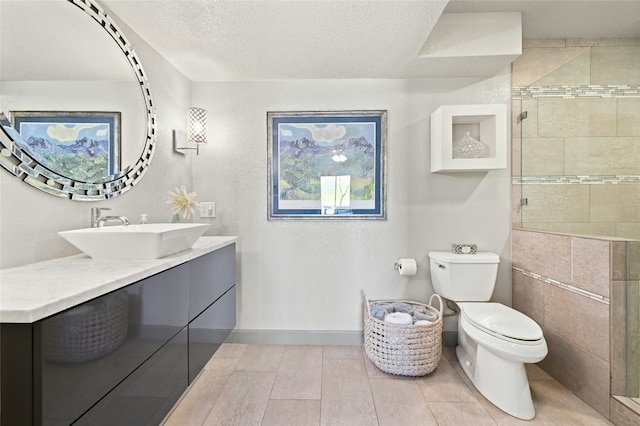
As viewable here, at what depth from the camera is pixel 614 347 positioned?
158 centimetres

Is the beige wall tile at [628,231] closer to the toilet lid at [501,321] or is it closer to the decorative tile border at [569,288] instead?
the decorative tile border at [569,288]

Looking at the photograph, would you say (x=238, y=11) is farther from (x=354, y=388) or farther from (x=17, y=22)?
(x=354, y=388)

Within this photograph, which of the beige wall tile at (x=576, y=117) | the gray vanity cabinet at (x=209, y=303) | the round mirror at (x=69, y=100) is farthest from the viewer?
the beige wall tile at (x=576, y=117)

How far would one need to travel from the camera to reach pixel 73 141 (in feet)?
4.40

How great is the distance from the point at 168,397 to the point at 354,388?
Answer: 1034mm

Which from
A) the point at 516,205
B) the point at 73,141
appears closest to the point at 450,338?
the point at 516,205

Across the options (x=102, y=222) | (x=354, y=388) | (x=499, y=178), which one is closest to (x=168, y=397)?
(x=102, y=222)

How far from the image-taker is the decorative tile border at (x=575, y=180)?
193 centimetres

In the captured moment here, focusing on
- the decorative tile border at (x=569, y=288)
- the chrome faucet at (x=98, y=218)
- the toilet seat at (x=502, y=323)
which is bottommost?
the toilet seat at (x=502, y=323)

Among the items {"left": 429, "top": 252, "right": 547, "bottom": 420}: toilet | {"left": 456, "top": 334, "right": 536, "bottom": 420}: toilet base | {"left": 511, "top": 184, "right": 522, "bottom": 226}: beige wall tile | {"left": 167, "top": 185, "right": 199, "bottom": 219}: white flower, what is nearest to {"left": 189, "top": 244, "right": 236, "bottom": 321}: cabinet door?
{"left": 167, "top": 185, "right": 199, "bottom": 219}: white flower

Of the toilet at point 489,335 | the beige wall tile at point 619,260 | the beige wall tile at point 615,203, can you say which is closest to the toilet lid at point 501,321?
the toilet at point 489,335

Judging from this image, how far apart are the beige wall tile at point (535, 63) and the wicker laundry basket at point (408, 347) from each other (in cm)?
192

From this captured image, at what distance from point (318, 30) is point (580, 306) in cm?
217

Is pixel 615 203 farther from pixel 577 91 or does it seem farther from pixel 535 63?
pixel 535 63
